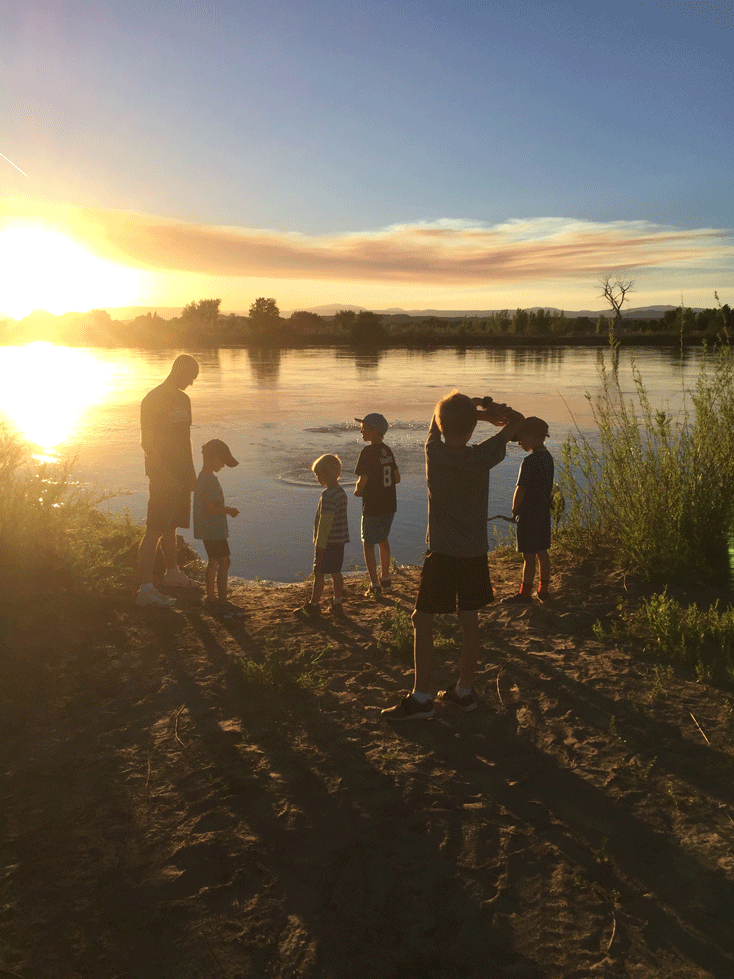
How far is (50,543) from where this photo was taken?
19.3ft

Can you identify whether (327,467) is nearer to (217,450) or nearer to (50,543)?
(217,450)

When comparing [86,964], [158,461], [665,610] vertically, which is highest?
[158,461]

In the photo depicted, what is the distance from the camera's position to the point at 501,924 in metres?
2.50

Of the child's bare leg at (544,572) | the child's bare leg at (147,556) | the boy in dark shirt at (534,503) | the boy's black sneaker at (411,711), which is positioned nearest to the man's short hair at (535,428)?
the boy in dark shirt at (534,503)

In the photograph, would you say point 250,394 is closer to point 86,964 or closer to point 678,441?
point 678,441

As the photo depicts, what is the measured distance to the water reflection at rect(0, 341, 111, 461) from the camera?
1501 cm

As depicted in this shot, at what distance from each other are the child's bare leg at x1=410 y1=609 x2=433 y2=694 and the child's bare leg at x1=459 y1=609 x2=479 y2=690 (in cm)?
19

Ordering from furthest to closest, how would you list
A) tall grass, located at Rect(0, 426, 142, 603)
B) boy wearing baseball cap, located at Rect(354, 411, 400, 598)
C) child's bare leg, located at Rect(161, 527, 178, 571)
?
child's bare leg, located at Rect(161, 527, 178, 571) < boy wearing baseball cap, located at Rect(354, 411, 400, 598) < tall grass, located at Rect(0, 426, 142, 603)

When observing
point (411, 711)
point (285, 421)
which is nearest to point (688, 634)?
point (411, 711)

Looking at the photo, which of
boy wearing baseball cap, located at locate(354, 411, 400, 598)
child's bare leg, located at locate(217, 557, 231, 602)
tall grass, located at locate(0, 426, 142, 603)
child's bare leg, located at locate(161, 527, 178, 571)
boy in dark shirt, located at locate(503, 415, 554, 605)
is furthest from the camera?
child's bare leg, located at locate(161, 527, 178, 571)

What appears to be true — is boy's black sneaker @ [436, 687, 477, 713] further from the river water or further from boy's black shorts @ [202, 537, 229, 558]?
the river water

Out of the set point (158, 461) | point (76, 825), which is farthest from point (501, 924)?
point (158, 461)

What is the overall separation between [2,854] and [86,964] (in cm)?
74

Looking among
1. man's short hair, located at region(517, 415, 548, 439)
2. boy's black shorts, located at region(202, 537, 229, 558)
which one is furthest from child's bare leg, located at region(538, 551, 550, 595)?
boy's black shorts, located at region(202, 537, 229, 558)
